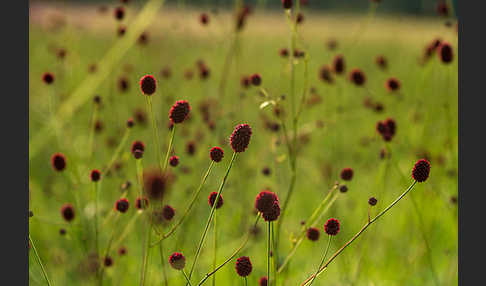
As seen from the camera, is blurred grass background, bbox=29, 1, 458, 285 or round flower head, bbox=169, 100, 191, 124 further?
blurred grass background, bbox=29, 1, 458, 285

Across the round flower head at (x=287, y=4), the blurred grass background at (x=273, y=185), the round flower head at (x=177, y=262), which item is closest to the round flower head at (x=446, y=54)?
the blurred grass background at (x=273, y=185)

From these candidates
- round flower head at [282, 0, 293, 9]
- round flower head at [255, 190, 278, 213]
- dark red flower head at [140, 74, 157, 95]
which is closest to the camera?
round flower head at [255, 190, 278, 213]

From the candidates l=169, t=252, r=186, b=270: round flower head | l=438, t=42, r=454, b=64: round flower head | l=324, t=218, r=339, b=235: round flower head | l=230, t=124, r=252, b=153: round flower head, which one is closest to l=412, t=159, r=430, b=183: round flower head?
l=324, t=218, r=339, b=235: round flower head

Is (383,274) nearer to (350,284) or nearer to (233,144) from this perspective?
(350,284)

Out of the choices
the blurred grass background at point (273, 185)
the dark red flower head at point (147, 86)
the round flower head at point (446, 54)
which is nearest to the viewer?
the dark red flower head at point (147, 86)

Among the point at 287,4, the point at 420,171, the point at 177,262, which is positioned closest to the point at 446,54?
the point at 287,4

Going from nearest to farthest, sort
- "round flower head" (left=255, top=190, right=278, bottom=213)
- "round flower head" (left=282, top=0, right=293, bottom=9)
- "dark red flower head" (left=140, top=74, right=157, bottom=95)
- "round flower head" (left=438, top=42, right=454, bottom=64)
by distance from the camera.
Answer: "round flower head" (left=255, top=190, right=278, bottom=213) < "dark red flower head" (left=140, top=74, right=157, bottom=95) < "round flower head" (left=282, top=0, right=293, bottom=9) < "round flower head" (left=438, top=42, right=454, bottom=64)

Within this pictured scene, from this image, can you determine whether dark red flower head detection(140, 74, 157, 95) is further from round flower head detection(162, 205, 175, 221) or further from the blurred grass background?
the blurred grass background

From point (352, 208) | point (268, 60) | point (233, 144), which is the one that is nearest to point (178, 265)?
point (233, 144)

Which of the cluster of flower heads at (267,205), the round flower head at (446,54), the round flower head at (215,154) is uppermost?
the round flower head at (446,54)

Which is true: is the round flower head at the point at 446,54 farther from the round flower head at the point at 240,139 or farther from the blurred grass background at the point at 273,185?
the round flower head at the point at 240,139

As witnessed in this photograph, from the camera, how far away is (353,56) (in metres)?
4.56

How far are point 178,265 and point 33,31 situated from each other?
14.3ft

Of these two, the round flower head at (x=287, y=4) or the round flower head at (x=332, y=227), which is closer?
the round flower head at (x=332, y=227)
